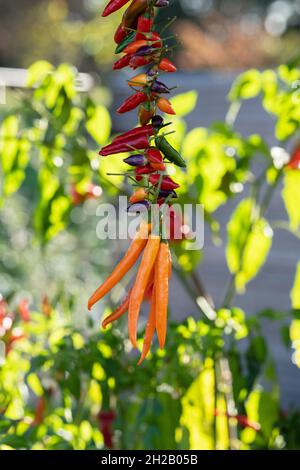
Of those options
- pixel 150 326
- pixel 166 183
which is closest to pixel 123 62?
pixel 166 183

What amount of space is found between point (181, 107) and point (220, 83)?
52.3 inches

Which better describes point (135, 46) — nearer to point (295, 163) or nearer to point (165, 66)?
point (165, 66)

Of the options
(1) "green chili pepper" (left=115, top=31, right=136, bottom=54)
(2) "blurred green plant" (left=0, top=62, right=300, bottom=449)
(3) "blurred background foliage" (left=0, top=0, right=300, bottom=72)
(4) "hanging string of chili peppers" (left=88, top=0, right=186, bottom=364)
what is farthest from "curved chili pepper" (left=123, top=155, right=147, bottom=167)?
(3) "blurred background foliage" (left=0, top=0, right=300, bottom=72)

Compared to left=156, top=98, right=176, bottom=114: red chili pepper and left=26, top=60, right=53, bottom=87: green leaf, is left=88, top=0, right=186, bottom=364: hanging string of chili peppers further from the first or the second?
left=26, top=60, right=53, bottom=87: green leaf

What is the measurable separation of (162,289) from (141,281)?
0.02 metres

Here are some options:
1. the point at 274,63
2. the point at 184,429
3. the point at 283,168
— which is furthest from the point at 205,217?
the point at 274,63

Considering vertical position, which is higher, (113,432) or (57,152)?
(57,152)

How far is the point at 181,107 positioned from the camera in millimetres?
1501

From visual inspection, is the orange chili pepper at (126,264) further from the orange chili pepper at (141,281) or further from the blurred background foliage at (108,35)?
the blurred background foliage at (108,35)

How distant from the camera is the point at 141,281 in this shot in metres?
0.77

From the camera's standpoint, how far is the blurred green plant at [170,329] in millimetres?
1350
